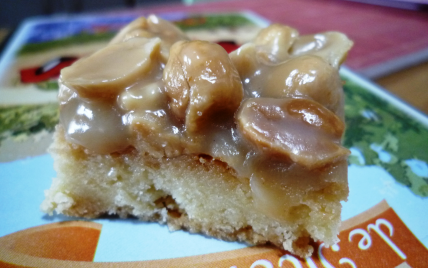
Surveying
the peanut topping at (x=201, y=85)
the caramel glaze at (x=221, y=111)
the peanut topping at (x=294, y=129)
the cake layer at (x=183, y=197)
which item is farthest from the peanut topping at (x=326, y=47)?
the cake layer at (x=183, y=197)

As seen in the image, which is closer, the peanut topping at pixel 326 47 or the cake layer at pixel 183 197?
the cake layer at pixel 183 197

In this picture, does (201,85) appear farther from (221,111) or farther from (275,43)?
(275,43)

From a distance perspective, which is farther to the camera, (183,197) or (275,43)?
(275,43)

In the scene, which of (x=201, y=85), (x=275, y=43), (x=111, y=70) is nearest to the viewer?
(x=201, y=85)

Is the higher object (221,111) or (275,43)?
(275,43)

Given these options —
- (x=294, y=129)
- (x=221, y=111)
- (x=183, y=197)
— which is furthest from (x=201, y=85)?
(x=183, y=197)

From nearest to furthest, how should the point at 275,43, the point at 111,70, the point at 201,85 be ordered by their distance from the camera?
the point at 201,85, the point at 111,70, the point at 275,43

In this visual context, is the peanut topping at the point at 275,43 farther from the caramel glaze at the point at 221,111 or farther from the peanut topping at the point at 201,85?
the peanut topping at the point at 201,85

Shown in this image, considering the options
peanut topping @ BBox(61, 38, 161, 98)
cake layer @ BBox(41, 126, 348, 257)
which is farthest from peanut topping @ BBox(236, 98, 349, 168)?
peanut topping @ BBox(61, 38, 161, 98)
